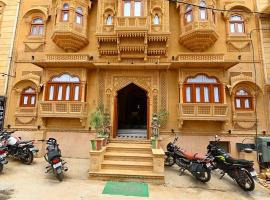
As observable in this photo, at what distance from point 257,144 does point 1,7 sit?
14490mm

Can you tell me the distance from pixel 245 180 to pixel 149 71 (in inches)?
229

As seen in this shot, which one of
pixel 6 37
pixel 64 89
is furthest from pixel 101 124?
pixel 6 37

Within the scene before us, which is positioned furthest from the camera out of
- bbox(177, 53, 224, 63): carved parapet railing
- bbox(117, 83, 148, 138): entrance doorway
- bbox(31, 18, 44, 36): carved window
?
bbox(117, 83, 148, 138): entrance doorway

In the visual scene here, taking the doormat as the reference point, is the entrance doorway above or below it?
above

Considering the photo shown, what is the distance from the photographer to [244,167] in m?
6.04

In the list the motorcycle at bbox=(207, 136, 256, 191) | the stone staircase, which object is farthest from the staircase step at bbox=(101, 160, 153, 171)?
the motorcycle at bbox=(207, 136, 256, 191)

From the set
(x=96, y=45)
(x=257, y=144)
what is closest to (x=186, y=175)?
(x=257, y=144)

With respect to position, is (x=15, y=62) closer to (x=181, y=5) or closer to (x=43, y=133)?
(x=43, y=133)

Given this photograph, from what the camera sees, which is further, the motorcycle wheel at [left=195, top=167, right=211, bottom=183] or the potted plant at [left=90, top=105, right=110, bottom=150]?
the potted plant at [left=90, top=105, right=110, bottom=150]

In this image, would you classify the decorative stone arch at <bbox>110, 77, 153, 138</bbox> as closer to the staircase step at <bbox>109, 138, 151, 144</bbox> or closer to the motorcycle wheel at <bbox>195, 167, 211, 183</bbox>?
the staircase step at <bbox>109, 138, 151, 144</bbox>

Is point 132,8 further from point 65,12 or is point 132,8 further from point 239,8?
point 239,8

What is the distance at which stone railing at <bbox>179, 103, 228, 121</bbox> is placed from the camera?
8.70 meters

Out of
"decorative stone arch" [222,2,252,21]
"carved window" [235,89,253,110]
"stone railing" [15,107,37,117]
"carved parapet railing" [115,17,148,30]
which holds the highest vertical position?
"decorative stone arch" [222,2,252,21]

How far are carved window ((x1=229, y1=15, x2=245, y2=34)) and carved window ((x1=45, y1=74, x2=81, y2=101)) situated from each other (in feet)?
26.2
